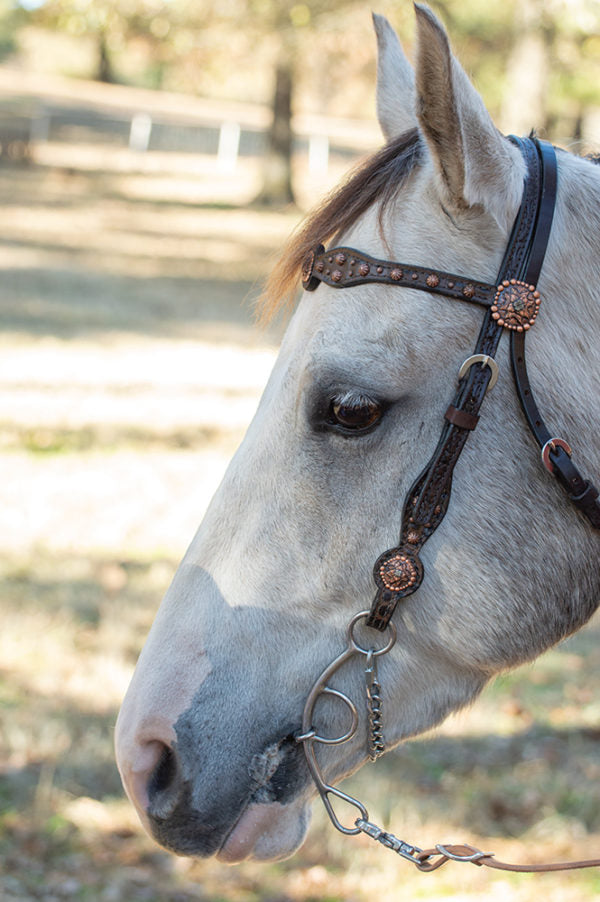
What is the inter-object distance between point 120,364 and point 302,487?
874 centimetres

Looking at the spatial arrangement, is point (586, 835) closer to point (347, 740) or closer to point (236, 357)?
point (347, 740)

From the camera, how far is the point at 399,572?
1796 millimetres

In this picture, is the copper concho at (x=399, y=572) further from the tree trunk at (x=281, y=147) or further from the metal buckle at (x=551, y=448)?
the tree trunk at (x=281, y=147)

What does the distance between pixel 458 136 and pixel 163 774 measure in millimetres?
1439

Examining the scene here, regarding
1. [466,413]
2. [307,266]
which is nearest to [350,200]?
[307,266]

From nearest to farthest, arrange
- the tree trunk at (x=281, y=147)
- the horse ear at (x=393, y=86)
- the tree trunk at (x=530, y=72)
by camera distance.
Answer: the horse ear at (x=393, y=86) → the tree trunk at (x=530, y=72) → the tree trunk at (x=281, y=147)

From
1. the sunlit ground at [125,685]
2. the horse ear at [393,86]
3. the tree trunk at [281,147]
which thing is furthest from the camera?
the tree trunk at [281,147]

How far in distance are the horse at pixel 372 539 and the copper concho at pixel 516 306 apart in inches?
0.9

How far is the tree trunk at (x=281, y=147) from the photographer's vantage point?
23031mm

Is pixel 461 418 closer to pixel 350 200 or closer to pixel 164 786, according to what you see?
pixel 350 200

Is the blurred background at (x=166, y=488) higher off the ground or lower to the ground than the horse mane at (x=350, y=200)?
lower

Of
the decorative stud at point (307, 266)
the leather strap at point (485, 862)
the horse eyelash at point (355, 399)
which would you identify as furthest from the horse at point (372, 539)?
the leather strap at point (485, 862)

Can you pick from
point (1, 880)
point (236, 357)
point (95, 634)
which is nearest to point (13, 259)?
point (236, 357)

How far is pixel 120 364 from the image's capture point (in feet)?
33.6
